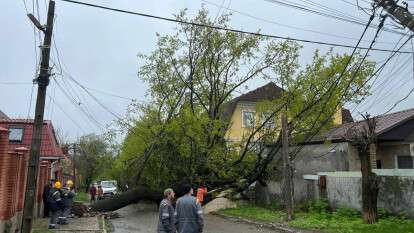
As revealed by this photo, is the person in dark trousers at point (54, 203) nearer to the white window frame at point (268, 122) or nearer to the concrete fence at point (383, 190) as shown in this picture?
the concrete fence at point (383, 190)

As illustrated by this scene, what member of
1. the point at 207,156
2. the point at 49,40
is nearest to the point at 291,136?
the point at 207,156

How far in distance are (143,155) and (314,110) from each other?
9941 millimetres

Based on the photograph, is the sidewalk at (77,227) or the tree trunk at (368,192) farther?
the sidewalk at (77,227)

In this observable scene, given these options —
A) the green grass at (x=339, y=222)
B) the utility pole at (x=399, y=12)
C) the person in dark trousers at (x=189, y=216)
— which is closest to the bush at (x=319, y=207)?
the green grass at (x=339, y=222)

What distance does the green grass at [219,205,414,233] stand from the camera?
609 inches

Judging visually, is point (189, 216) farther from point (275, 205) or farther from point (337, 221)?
point (275, 205)

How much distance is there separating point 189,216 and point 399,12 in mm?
8374

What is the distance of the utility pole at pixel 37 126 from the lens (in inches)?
566

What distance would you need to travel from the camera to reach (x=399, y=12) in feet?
46.2

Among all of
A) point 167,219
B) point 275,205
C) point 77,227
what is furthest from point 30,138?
point 167,219

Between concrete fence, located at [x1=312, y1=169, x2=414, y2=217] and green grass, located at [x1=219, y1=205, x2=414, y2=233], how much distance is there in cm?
46

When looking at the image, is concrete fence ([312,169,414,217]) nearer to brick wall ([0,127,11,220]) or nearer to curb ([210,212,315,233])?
curb ([210,212,315,233])

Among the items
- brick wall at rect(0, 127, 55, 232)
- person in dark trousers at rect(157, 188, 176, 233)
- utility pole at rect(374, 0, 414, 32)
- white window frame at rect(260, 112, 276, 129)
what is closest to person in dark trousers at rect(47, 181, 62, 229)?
brick wall at rect(0, 127, 55, 232)

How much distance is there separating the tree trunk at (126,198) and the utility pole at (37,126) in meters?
13.4
